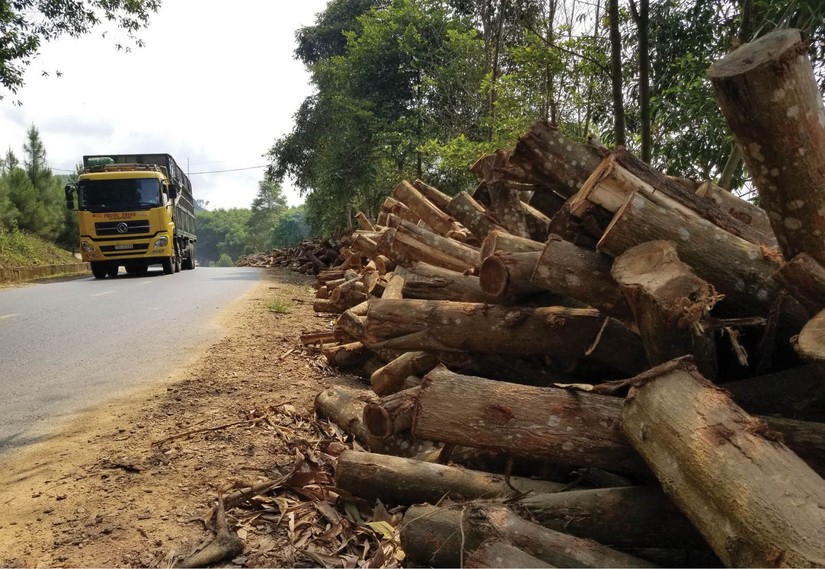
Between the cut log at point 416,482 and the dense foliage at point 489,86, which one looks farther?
the dense foliage at point 489,86

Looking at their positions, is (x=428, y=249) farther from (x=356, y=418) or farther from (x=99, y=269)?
(x=99, y=269)

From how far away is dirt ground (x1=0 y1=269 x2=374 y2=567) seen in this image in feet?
9.29

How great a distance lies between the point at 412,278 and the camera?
453 centimetres

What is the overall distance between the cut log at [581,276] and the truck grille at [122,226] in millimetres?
18107

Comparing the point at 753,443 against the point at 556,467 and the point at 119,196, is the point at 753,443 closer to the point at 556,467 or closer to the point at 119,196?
the point at 556,467

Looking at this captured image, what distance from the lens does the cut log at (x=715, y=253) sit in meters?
2.76

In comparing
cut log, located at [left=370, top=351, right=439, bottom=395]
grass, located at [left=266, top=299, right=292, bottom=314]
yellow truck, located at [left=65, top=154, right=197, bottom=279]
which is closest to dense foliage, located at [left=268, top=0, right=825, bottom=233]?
cut log, located at [left=370, top=351, right=439, bottom=395]

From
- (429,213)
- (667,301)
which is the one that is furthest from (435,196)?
(667,301)

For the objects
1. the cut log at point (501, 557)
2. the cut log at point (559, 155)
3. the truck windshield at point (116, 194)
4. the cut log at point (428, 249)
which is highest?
the truck windshield at point (116, 194)

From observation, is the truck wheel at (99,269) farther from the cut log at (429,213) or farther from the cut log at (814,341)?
the cut log at (814,341)

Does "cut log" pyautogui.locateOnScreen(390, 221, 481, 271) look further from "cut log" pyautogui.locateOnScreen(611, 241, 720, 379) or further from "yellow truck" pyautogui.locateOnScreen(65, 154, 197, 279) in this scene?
"yellow truck" pyautogui.locateOnScreen(65, 154, 197, 279)

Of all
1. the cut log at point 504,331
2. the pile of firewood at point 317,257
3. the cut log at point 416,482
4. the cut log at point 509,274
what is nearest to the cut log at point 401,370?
the cut log at point 504,331

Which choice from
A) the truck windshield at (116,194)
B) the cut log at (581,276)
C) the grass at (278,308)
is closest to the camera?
the cut log at (581,276)

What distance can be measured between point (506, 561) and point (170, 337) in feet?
22.1
